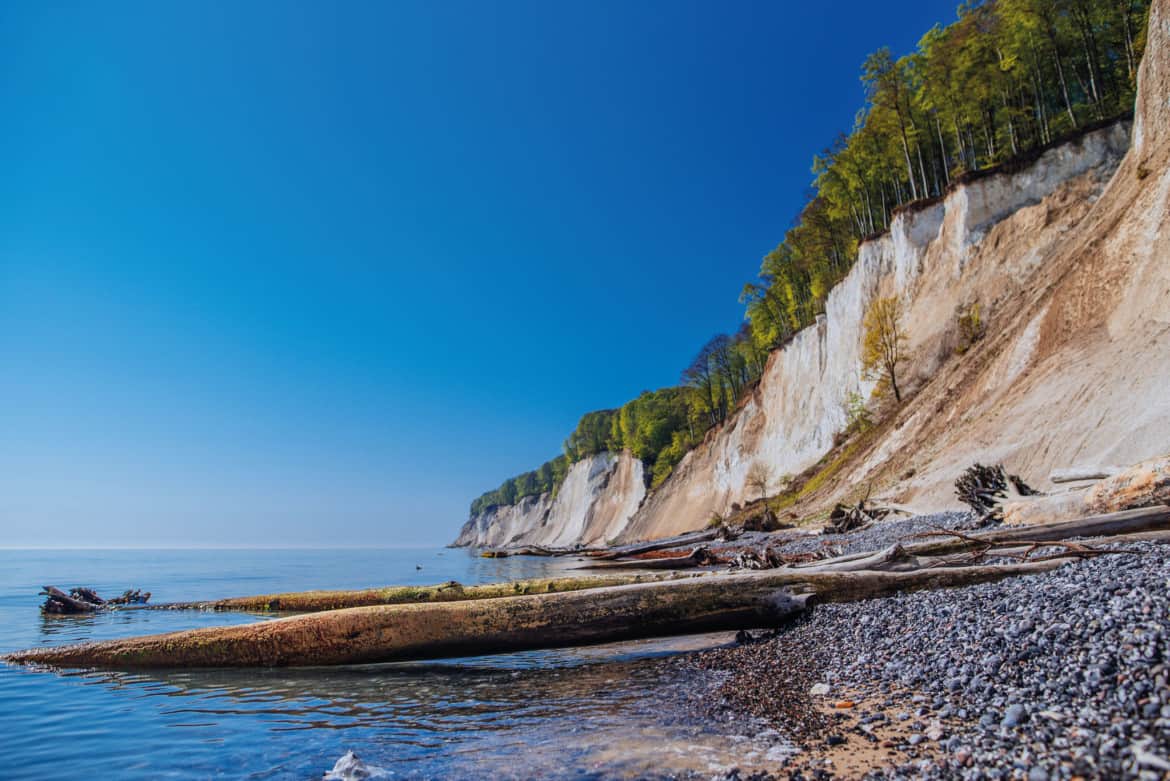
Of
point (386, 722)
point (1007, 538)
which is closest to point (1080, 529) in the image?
point (1007, 538)

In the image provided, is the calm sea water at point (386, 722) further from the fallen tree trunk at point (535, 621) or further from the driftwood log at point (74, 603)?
the driftwood log at point (74, 603)

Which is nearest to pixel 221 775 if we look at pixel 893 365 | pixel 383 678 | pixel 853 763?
pixel 383 678

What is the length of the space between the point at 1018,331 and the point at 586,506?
2701 inches

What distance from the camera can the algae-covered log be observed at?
966 centimetres

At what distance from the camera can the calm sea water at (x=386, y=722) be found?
450 centimetres

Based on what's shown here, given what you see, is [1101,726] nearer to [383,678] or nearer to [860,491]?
[383,678]

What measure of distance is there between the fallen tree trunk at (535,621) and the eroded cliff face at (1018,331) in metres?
10.2

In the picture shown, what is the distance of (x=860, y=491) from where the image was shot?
84.1ft

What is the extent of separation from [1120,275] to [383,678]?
23.2 meters

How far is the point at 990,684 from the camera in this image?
3.97 metres

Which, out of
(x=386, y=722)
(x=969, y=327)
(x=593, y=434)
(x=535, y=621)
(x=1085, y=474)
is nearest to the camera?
(x=386, y=722)

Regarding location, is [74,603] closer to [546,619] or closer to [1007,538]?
[546,619]

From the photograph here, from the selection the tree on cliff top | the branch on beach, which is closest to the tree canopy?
the tree on cliff top

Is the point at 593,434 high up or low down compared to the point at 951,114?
down
